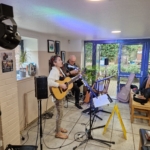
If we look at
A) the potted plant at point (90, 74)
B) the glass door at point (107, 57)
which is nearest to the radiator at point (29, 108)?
the potted plant at point (90, 74)

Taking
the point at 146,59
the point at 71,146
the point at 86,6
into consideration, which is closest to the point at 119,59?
the point at 146,59

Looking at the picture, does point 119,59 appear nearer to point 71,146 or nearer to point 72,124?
point 72,124

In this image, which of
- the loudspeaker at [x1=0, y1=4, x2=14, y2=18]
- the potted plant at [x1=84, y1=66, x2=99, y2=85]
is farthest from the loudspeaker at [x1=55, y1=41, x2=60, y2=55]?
the loudspeaker at [x1=0, y1=4, x2=14, y2=18]

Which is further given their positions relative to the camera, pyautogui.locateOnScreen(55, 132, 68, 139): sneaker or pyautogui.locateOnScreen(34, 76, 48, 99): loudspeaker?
pyautogui.locateOnScreen(55, 132, 68, 139): sneaker

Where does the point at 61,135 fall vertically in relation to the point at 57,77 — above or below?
below

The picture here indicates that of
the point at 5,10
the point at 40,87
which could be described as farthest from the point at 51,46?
the point at 5,10

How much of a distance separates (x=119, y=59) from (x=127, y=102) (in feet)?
4.59

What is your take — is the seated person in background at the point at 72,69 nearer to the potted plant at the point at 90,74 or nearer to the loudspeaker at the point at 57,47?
the potted plant at the point at 90,74

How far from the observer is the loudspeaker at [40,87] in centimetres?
175

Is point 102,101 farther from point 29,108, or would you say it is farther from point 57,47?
point 57,47

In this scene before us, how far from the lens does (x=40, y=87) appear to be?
1.76 meters

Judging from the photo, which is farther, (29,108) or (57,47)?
(57,47)

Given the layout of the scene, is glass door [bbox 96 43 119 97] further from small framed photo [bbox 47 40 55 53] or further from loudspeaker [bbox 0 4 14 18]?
loudspeaker [bbox 0 4 14 18]

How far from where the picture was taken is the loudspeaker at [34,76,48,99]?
5.73 ft
